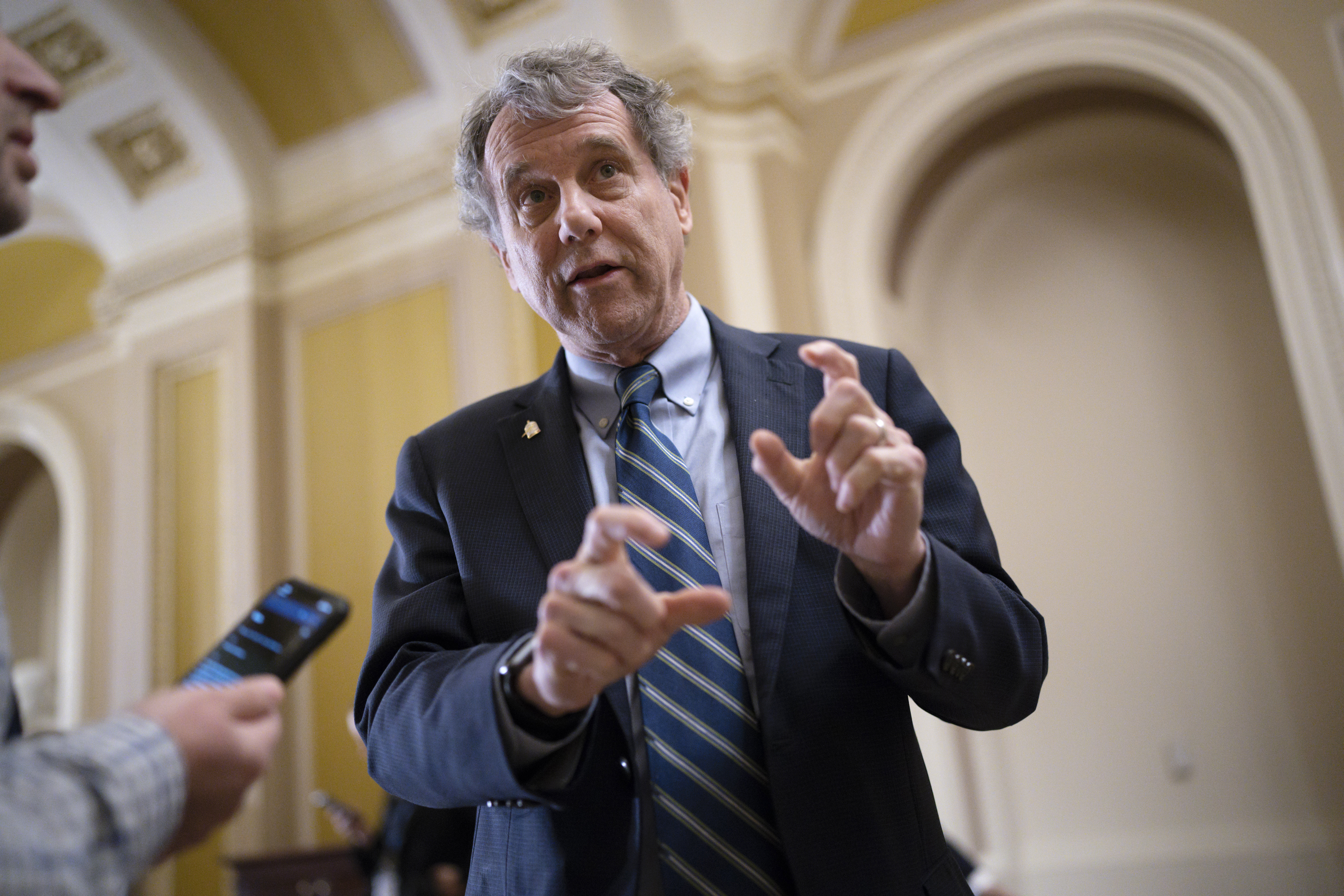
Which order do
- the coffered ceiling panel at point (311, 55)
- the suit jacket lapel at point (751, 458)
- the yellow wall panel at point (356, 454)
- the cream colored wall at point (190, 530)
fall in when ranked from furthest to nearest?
the cream colored wall at point (190, 530) < the coffered ceiling panel at point (311, 55) < the yellow wall panel at point (356, 454) < the suit jacket lapel at point (751, 458)

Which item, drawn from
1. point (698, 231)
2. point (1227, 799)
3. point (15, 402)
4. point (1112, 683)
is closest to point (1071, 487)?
point (1112, 683)

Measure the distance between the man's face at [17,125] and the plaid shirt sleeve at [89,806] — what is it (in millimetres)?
480

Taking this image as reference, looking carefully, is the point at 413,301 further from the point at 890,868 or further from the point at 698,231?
the point at 890,868

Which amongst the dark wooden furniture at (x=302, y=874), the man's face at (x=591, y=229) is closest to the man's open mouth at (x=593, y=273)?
the man's face at (x=591, y=229)

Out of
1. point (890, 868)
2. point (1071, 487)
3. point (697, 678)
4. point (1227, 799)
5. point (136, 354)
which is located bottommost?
point (1227, 799)

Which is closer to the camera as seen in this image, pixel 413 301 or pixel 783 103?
pixel 783 103

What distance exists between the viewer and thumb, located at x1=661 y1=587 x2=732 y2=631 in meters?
0.88

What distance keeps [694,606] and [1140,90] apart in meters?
4.16

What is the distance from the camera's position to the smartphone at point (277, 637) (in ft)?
3.58

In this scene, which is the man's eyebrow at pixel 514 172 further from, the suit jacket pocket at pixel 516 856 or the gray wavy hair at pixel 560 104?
the suit jacket pocket at pixel 516 856

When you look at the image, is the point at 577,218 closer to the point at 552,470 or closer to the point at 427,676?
the point at 552,470

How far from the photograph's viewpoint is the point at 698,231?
13.7 feet

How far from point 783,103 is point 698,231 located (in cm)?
76

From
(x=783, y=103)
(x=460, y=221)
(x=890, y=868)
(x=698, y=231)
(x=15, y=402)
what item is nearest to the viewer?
(x=890, y=868)
